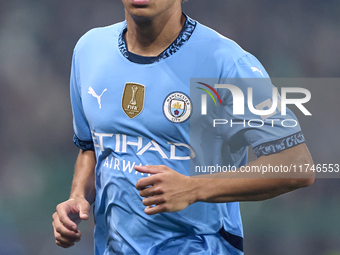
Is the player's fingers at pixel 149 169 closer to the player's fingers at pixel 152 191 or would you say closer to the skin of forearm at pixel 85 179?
the player's fingers at pixel 152 191

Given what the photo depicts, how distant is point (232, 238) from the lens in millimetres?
1812

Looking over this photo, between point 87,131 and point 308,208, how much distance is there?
2574 mm

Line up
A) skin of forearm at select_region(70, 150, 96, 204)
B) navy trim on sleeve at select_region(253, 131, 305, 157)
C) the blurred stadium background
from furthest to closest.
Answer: the blurred stadium background → skin of forearm at select_region(70, 150, 96, 204) → navy trim on sleeve at select_region(253, 131, 305, 157)

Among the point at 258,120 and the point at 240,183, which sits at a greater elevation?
the point at 258,120

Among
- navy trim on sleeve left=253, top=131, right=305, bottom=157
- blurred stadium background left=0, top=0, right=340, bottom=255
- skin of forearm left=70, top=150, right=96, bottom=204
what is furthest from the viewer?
blurred stadium background left=0, top=0, right=340, bottom=255

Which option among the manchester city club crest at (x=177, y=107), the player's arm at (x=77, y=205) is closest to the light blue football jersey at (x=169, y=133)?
the manchester city club crest at (x=177, y=107)

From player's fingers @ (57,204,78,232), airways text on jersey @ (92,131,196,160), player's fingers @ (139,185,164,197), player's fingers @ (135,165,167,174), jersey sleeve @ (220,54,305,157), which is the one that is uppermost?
jersey sleeve @ (220,54,305,157)

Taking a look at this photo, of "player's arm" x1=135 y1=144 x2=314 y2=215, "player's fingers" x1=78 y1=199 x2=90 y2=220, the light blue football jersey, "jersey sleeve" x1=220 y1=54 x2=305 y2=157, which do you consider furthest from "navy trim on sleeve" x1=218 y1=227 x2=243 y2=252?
→ "player's fingers" x1=78 y1=199 x2=90 y2=220

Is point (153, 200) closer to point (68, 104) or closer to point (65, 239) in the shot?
point (65, 239)

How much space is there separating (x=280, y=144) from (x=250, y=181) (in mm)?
141

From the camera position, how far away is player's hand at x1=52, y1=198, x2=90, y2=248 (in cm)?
177

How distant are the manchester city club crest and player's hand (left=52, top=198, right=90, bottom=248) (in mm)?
440

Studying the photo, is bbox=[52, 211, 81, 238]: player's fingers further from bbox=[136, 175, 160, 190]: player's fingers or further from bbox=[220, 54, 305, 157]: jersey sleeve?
bbox=[220, 54, 305, 157]: jersey sleeve

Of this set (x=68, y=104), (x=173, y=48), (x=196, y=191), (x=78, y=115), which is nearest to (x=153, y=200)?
(x=196, y=191)
